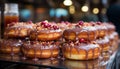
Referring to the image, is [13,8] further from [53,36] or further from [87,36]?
[87,36]

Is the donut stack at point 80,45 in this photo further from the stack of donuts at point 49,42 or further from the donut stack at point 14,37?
the donut stack at point 14,37

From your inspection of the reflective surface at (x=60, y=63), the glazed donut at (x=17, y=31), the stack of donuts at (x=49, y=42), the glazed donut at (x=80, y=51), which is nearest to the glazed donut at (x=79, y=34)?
the stack of donuts at (x=49, y=42)

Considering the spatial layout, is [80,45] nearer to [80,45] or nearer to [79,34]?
[80,45]

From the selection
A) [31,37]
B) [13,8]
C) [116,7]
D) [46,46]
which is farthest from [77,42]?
[116,7]

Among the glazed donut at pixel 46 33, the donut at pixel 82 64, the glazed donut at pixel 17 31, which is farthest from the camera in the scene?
the glazed donut at pixel 17 31

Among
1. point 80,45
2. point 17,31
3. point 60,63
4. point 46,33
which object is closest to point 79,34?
point 80,45

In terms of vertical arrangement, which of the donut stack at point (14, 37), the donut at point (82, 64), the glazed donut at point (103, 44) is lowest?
the donut at point (82, 64)

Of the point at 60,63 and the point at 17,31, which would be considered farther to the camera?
the point at 17,31
